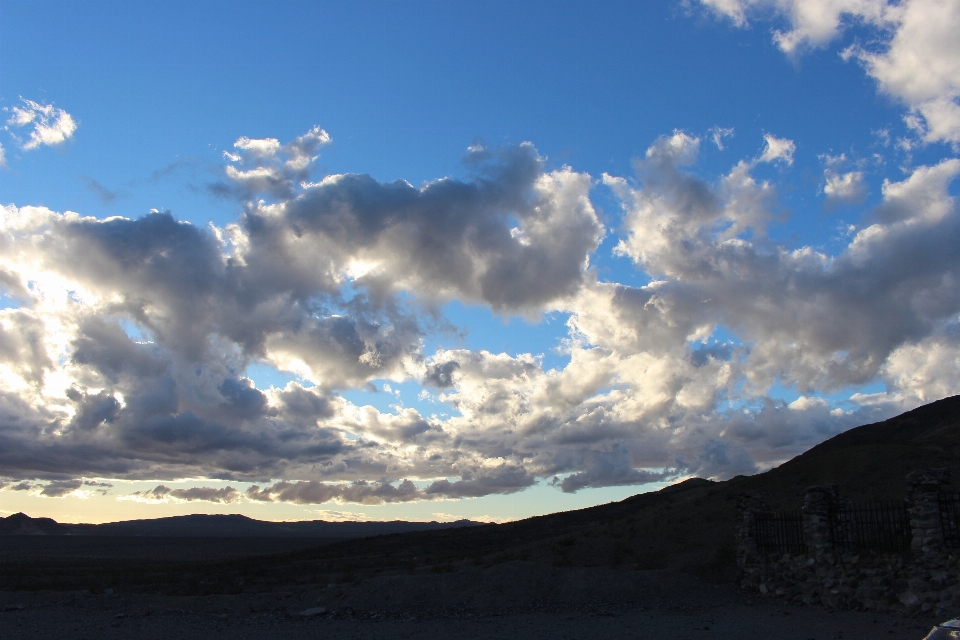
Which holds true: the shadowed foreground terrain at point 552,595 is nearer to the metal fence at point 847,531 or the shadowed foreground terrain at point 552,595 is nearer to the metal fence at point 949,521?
the metal fence at point 847,531

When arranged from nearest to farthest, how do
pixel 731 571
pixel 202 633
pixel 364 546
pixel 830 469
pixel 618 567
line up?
pixel 202 633 → pixel 731 571 → pixel 618 567 → pixel 830 469 → pixel 364 546

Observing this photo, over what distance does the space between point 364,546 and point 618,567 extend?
44.2m

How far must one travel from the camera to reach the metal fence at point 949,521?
1778 centimetres

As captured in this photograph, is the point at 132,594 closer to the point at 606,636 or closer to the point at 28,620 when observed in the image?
the point at 28,620

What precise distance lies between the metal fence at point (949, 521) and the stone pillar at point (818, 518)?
335cm

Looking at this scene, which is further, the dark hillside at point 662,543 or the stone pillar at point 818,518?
the dark hillside at point 662,543

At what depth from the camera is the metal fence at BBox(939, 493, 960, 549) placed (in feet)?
58.3

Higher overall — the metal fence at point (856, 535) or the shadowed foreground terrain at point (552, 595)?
the metal fence at point (856, 535)

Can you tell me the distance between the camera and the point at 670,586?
82.9 feet

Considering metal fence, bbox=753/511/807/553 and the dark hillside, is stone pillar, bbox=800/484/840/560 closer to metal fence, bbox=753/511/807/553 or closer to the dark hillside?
metal fence, bbox=753/511/807/553

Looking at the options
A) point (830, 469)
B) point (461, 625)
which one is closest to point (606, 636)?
point (461, 625)

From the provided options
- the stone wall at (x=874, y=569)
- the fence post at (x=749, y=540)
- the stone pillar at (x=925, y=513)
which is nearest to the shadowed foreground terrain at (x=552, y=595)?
the stone wall at (x=874, y=569)

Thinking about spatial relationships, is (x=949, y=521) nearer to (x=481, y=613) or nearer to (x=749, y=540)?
(x=749, y=540)

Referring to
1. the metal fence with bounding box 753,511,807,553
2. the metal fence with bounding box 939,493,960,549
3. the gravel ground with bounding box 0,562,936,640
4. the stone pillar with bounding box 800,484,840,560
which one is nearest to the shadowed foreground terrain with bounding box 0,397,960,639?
the gravel ground with bounding box 0,562,936,640
